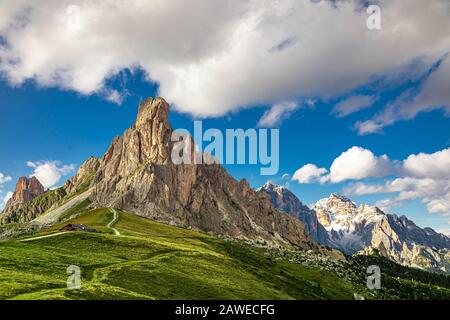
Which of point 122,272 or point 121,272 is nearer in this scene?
point 121,272

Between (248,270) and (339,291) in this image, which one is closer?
(248,270)

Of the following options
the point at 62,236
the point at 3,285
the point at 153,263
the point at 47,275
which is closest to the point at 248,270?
the point at 153,263

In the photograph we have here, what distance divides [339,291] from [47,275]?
10332cm

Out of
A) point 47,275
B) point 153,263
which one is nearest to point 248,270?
point 153,263

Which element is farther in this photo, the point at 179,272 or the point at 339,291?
the point at 339,291

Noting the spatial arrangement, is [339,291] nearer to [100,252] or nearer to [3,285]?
[100,252]
